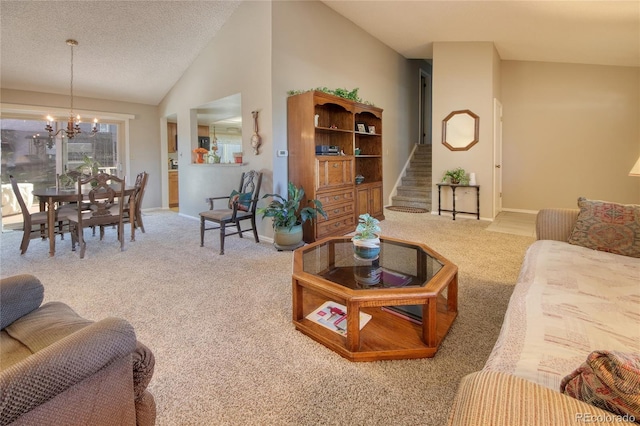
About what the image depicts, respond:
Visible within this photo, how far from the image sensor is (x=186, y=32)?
5.02m

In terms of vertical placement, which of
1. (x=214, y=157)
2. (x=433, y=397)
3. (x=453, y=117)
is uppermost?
(x=453, y=117)

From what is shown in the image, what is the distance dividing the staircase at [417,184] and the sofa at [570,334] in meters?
4.31

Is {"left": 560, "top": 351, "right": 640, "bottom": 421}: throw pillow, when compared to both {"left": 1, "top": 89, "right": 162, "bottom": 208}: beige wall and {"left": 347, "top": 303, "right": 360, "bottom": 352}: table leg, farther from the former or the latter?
{"left": 1, "top": 89, "right": 162, "bottom": 208}: beige wall

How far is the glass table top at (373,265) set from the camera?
77.8 inches

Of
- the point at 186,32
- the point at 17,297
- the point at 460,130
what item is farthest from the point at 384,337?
the point at 186,32

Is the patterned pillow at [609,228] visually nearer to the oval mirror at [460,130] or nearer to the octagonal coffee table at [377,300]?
the octagonal coffee table at [377,300]

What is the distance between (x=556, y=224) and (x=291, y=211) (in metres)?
2.66

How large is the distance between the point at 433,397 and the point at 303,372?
645mm

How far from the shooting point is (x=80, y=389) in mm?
835

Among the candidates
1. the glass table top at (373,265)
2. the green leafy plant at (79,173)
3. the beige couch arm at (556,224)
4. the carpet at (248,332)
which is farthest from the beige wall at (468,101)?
the green leafy plant at (79,173)

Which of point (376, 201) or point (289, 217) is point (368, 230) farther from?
point (376, 201)

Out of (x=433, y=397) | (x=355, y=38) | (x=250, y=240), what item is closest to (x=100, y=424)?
(x=433, y=397)

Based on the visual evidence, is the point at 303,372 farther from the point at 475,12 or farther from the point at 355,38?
the point at 355,38

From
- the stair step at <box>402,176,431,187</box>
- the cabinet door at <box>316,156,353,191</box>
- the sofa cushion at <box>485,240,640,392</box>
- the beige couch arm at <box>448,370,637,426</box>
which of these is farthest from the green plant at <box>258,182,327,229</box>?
the stair step at <box>402,176,431,187</box>
